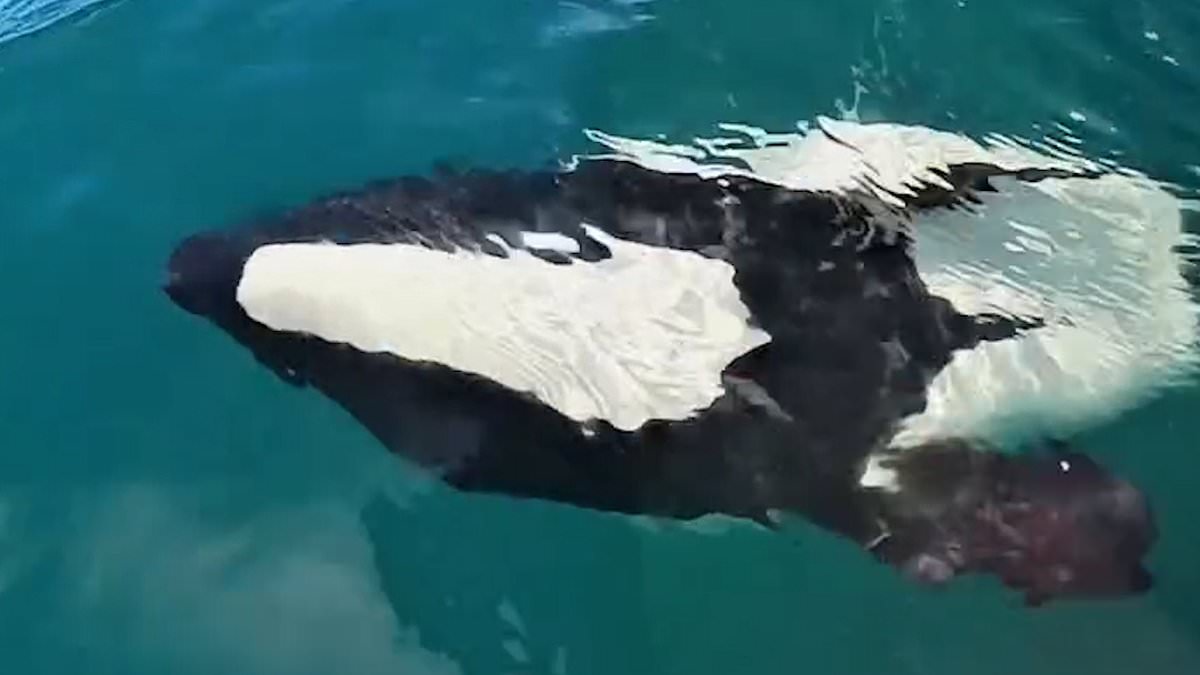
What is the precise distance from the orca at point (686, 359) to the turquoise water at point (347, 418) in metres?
0.10

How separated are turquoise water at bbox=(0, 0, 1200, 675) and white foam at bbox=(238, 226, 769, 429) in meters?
0.30

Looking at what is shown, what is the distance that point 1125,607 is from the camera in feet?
13.0

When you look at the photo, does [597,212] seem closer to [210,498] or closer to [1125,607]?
[210,498]

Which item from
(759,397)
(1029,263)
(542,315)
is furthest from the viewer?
(1029,263)

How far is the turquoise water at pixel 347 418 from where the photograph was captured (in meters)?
4.11

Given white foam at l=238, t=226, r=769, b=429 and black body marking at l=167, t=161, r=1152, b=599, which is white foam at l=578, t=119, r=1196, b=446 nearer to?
black body marking at l=167, t=161, r=1152, b=599

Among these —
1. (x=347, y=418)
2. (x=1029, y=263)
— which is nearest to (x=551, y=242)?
(x=347, y=418)

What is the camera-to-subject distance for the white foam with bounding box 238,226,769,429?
14.2 feet

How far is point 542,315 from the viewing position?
4.46 metres

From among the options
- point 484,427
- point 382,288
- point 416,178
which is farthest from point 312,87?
point 484,427

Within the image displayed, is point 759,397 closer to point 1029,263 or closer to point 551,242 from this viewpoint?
point 551,242

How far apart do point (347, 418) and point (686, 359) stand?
0.88 meters

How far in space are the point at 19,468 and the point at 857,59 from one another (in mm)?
2737

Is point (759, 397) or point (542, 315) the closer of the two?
point (759, 397)
